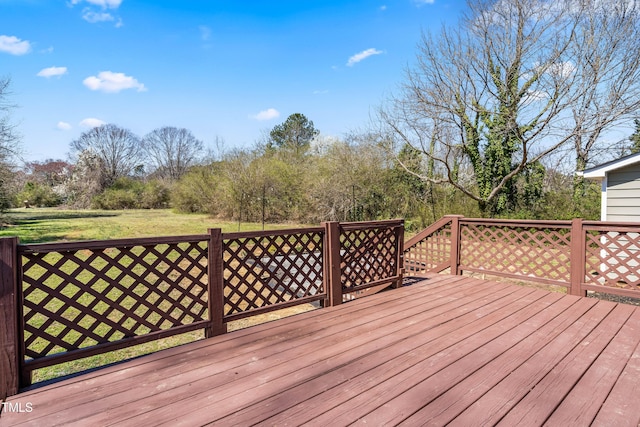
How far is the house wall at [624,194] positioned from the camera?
208 inches

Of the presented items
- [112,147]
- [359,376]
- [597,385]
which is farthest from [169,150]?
[597,385]

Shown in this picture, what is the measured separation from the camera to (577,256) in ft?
12.2

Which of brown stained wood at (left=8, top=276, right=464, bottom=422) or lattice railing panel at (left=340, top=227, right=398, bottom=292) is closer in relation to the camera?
brown stained wood at (left=8, top=276, right=464, bottom=422)

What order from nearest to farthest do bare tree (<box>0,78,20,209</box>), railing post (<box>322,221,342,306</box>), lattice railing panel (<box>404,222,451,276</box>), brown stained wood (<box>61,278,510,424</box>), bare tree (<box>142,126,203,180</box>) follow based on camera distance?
1. brown stained wood (<box>61,278,510,424</box>)
2. railing post (<box>322,221,342,306</box>)
3. lattice railing panel (<box>404,222,451,276</box>)
4. bare tree (<box>0,78,20,209</box>)
5. bare tree (<box>142,126,203,180</box>)

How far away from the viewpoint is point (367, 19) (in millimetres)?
8430

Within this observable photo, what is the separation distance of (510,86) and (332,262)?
8.82 metres

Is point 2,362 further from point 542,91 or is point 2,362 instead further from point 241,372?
point 542,91

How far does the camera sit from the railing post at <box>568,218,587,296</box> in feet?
12.0

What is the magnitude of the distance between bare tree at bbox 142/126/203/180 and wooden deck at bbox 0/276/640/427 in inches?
1403

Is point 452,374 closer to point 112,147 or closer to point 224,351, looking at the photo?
point 224,351

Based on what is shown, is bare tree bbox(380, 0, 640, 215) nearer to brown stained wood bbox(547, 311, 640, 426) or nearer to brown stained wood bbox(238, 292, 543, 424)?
brown stained wood bbox(547, 311, 640, 426)

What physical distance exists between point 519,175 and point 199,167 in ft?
57.1

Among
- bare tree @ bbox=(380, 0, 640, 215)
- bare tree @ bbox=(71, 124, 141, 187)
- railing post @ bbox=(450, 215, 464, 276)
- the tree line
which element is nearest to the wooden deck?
railing post @ bbox=(450, 215, 464, 276)

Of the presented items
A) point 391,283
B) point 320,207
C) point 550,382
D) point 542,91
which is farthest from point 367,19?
point 550,382
